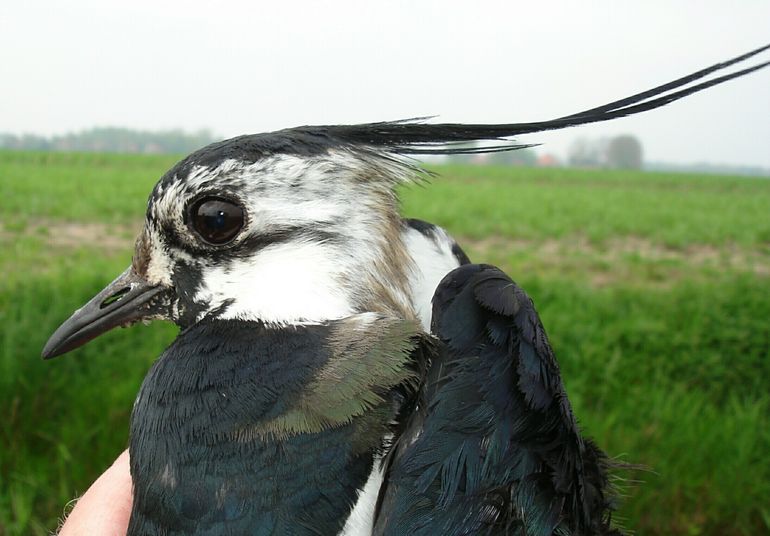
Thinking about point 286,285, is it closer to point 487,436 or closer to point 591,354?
point 487,436

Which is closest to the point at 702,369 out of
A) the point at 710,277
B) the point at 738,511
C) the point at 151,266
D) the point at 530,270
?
the point at 738,511

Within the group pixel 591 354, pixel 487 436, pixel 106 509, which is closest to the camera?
pixel 487 436

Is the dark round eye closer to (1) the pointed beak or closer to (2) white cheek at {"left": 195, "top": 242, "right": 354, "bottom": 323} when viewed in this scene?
(2) white cheek at {"left": 195, "top": 242, "right": 354, "bottom": 323}

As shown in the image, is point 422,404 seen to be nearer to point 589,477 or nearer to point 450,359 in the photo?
point 450,359

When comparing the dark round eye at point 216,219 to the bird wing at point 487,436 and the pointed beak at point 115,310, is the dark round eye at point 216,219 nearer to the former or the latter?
the pointed beak at point 115,310

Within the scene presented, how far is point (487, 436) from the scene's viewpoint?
1142 millimetres

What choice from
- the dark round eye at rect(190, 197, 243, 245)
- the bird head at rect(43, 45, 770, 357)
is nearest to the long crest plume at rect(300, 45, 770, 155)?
the bird head at rect(43, 45, 770, 357)

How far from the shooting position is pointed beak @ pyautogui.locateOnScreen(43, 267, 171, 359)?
1378mm

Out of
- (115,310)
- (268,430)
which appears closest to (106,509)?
(115,310)

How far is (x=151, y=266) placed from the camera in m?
1.36

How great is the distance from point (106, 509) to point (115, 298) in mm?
546

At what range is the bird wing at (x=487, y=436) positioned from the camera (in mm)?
1105

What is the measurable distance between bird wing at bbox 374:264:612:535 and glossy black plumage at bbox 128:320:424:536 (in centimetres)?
8

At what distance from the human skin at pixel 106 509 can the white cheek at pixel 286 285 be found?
2.26 feet
